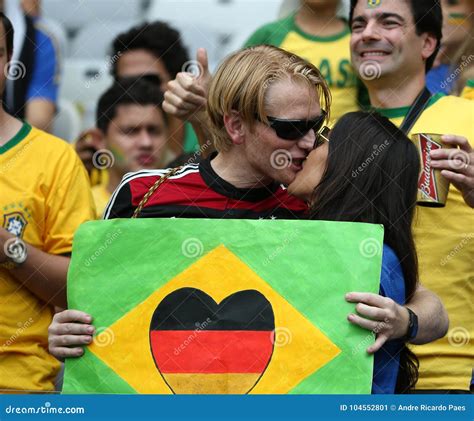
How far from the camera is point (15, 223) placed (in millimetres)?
4375

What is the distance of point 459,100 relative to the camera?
15.0 ft

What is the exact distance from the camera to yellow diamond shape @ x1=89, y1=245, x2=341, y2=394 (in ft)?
11.2

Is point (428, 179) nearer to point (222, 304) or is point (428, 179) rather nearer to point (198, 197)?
point (198, 197)

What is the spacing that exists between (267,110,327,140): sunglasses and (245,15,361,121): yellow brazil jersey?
59.2 inches

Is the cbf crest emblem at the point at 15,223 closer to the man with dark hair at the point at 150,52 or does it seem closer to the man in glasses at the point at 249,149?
the man in glasses at the point at 249,149

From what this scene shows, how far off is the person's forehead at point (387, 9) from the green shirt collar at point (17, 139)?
1471mm

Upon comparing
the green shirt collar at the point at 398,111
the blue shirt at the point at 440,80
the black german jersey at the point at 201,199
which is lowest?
the blue shirt at the point at 440,80

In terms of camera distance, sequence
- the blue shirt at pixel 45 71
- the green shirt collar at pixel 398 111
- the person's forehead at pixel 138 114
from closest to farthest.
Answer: the green shirt collar at pixel 398 111, the person's forehead at pixel 138 114, the blue shirt at pixel 45 71

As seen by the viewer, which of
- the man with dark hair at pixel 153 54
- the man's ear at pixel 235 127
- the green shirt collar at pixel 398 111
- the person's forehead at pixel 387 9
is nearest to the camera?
the man's ear at pixel 235 127

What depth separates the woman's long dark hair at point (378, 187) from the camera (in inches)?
140

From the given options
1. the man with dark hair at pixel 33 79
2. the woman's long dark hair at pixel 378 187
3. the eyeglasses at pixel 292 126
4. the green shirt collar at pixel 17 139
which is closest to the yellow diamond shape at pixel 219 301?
the woman's long dark hair at pixel 378 187

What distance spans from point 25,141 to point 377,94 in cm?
143

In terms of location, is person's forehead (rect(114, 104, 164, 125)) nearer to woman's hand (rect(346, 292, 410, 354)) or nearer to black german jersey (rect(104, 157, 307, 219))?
black german jersey (rect(104, 157, 307, 219))
